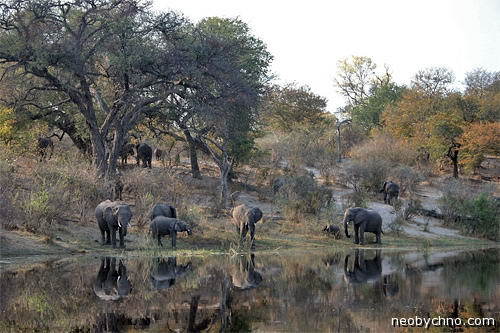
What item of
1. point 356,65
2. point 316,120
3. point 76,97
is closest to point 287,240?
point 76,97

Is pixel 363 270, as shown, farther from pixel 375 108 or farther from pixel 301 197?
pixel 375 108

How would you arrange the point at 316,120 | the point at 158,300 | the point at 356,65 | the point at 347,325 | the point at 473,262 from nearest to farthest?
1. the point at 347,325
2. the point at 158,300
3. the point at 473,262
4. the point at 316,120
5. the point at 356,65

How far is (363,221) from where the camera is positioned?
2986cm

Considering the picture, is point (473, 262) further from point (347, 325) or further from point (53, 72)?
point (53, 72)

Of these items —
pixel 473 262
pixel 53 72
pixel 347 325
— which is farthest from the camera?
pixel 53 72

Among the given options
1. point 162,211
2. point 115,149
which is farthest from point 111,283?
point 115,149

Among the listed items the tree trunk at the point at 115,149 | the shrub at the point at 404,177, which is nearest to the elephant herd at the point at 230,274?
the tree trunk at the point at 115,149

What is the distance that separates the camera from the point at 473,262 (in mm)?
23938

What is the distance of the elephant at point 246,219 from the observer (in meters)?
27.4

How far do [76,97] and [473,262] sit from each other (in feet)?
66.2

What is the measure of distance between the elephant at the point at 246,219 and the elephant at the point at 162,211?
2408 millimetres

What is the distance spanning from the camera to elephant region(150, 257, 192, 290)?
17.7 m

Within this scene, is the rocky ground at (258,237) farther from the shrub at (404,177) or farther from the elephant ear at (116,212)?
the shrub at (404,177)

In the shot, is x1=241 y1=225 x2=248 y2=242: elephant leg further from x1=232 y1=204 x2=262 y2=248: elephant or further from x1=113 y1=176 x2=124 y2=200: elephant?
x1=113 y1=176 x2=124 y2=200: elephant
